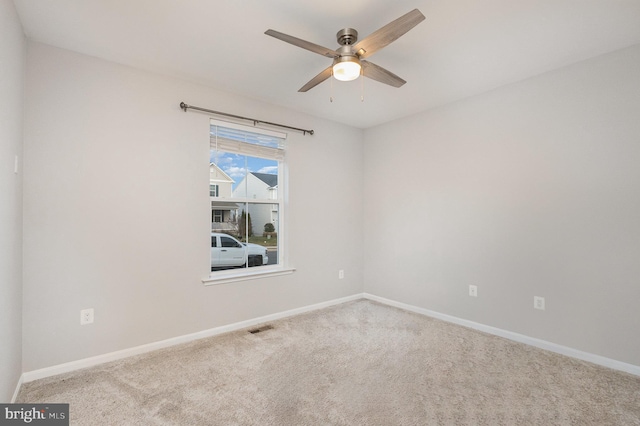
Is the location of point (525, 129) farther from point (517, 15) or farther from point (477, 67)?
point (517, 15)

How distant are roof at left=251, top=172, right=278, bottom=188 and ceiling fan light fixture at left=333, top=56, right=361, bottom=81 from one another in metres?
1.89

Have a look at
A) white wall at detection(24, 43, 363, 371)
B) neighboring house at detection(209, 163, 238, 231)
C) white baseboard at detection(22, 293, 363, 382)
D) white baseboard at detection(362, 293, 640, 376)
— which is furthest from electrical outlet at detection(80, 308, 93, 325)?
white baseboard at detection(362, 293, 640, 376)

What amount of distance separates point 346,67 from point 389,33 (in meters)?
0.37

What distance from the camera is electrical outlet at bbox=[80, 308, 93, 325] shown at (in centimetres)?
252

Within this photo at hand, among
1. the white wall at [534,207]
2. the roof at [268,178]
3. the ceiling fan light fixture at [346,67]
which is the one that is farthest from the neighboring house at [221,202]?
the white wall at [534,207]

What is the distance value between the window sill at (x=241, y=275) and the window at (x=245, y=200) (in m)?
0.01

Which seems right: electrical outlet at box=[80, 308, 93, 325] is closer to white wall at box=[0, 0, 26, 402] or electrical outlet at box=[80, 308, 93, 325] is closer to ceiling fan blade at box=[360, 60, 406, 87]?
white wall at box=[0, 0, 26, 402]

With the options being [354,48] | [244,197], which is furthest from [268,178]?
[354,48]

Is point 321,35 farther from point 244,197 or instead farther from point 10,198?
point 10,198

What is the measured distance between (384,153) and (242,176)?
2.07 m

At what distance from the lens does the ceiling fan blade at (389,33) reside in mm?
1630

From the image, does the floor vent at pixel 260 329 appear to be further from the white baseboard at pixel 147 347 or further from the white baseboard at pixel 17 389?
the white baseboard at pixel 17 389

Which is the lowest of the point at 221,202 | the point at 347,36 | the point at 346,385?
the point at 346,385

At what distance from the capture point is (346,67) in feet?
6.86
